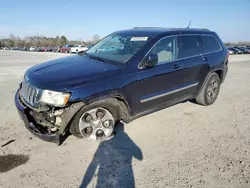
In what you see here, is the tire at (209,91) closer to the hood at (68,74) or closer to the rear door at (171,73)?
the rear door at (171,73)

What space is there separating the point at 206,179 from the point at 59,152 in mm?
2063

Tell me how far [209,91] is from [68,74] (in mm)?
3547

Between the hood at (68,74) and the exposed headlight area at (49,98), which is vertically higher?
the hood at (68,74)

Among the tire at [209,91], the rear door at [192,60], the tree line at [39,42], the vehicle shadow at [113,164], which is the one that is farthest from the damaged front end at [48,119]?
the tree line at [39,42]

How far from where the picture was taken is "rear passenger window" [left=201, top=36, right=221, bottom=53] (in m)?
4.67

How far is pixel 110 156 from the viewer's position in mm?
2879

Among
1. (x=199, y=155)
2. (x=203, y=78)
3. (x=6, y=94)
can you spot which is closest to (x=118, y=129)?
(x=199, y=155)

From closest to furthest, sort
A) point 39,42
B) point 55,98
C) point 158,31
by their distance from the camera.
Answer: point 55,98, point 158,31, point 39,42

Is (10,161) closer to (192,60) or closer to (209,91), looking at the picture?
(192,60)

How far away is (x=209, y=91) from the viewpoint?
4.93 meters

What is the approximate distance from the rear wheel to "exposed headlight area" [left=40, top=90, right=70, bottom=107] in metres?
0.33

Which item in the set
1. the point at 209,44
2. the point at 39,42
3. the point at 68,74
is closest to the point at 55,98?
the point at 68,74

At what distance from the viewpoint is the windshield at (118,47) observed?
11.6 ft

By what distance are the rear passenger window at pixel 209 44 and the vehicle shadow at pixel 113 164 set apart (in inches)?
114
